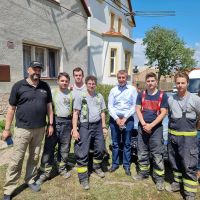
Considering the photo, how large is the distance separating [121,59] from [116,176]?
13.7 m

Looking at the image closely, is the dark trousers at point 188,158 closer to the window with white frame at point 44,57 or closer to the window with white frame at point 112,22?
the window with white frame at point 44,57

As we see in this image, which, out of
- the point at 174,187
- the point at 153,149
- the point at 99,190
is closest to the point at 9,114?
the point at 99,190

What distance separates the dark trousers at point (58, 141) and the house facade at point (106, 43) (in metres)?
10.7

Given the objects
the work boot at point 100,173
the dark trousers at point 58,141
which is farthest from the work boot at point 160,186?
the dark trousers at point 58,141

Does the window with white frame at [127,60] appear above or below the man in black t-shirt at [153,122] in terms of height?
above

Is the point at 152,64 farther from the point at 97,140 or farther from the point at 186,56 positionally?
the point at 97,140

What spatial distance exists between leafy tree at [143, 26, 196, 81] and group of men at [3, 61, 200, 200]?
24.9 m

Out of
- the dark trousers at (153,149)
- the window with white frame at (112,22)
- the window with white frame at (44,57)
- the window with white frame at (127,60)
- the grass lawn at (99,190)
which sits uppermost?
the window with white frame at (112,22)

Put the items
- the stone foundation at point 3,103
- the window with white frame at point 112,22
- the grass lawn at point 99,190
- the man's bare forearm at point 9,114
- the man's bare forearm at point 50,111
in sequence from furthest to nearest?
1. the window with white frame at point 112,22
2. the stone foundation at point 3,103
3. the man's bare forearm at point 50,111
4. the grass lawn at point 99,190
5. the man's bare forearm at point 9,114

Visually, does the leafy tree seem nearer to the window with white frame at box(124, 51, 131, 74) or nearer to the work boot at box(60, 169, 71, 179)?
the window with white frame at box(124, 51, 131, 74)

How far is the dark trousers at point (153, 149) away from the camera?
13.4 feet

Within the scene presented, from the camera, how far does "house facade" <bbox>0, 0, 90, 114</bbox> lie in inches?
316

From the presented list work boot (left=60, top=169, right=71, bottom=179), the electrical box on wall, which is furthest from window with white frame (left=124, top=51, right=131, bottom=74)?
work boot (left=60, top=169, right=71, bottom=179)

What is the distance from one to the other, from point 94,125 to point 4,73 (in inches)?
202
